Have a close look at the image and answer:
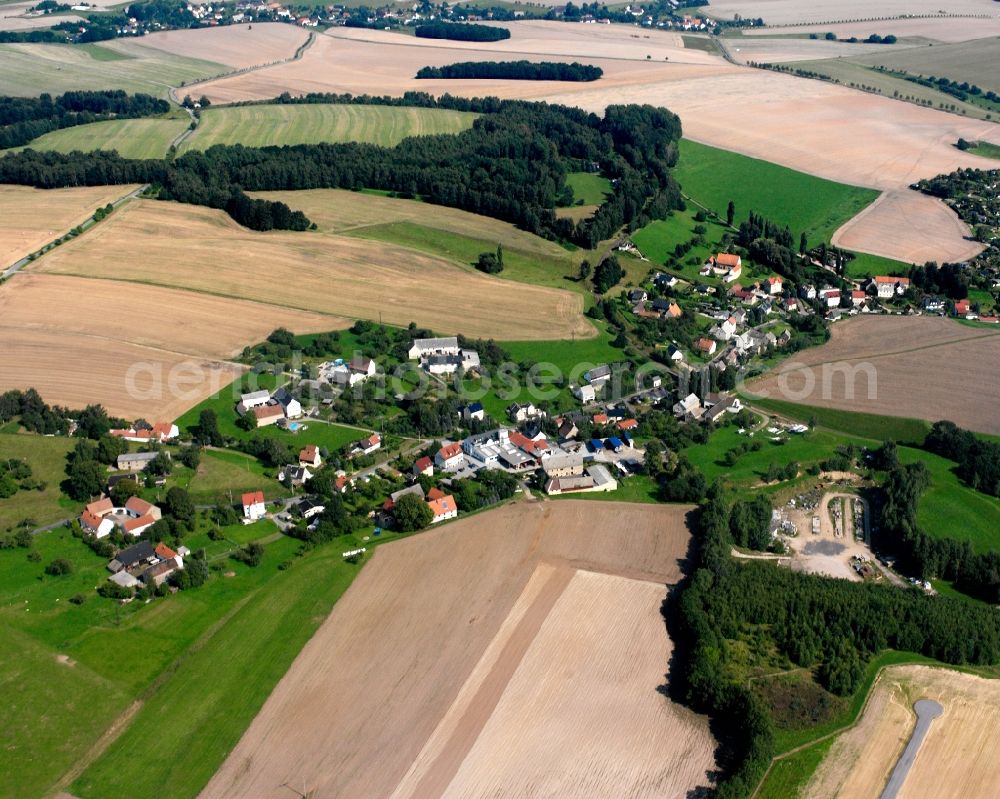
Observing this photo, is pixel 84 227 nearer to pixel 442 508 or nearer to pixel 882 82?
pixel 442 508

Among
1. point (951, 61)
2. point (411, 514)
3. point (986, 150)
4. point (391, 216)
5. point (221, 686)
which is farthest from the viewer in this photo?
point (951, 61)

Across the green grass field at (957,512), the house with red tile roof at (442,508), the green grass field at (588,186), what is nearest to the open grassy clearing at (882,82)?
the green grass field at (588,186)

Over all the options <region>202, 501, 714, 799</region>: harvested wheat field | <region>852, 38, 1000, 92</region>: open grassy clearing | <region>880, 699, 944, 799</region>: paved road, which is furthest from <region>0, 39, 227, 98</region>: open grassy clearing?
<region>880, 699, 944, 799</region>: paved road

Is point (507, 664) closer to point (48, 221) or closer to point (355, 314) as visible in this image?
point (355, 314)

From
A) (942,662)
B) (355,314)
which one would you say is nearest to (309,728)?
(942,662)

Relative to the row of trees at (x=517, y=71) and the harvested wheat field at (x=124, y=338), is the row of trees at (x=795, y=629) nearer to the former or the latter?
the harvested wheat field at (x=124, y=338)

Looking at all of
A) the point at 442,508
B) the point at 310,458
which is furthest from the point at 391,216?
the point at 442,508
